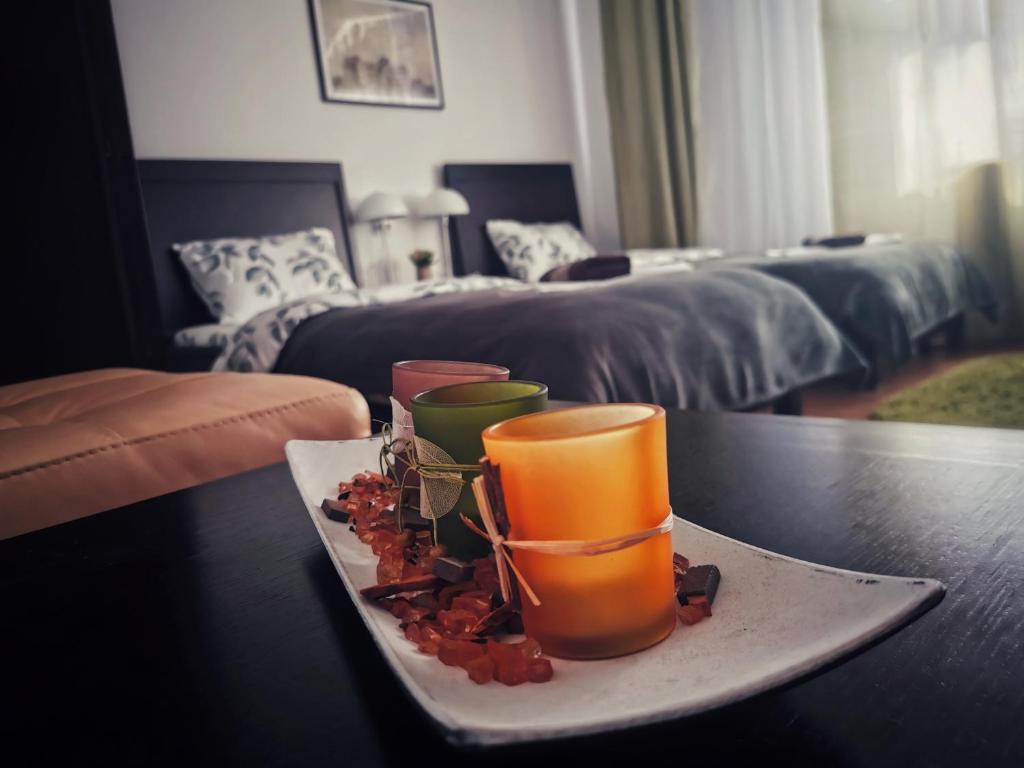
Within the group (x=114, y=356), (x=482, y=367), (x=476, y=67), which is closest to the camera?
(x=482, y=367)

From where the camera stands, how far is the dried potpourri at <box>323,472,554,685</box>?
36cm

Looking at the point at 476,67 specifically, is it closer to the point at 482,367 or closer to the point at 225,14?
the point at 225,14

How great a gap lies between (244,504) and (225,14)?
3.62m

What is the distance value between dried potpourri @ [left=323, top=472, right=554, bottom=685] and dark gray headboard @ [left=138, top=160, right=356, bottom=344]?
2834 millimetres

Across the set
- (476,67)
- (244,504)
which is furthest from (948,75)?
(244,504)

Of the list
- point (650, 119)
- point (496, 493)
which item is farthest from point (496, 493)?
point (650, 119)

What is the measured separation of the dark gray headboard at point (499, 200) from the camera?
4.54 metres

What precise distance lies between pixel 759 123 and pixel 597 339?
3505 mm

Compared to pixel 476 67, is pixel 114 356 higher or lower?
lower

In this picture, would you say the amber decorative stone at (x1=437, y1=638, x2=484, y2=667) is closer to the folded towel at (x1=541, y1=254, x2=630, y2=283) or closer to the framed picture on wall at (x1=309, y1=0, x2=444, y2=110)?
the folded towel at (x1=541, y1=254, x2=630, y2=283)

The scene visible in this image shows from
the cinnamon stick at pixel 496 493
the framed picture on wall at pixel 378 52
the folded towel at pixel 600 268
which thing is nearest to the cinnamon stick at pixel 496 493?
the cinnamon stick at pixel 496 493

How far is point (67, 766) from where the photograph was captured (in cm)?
37

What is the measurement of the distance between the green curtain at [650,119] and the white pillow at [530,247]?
2.50 feet

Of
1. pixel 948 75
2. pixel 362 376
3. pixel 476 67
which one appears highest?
pixel 476 67
